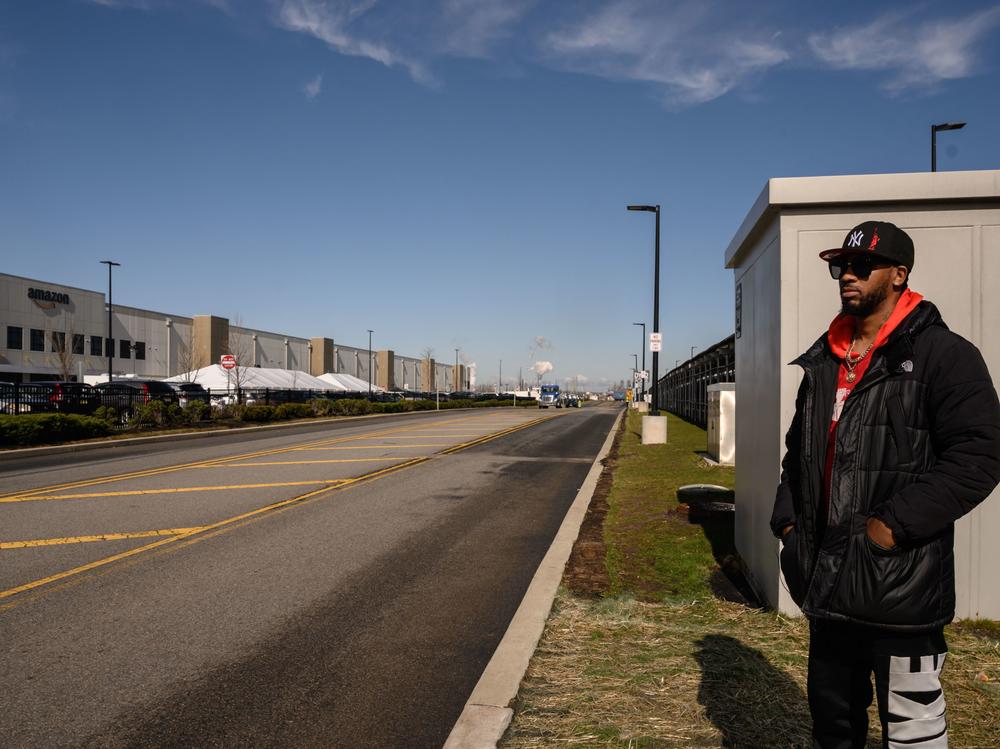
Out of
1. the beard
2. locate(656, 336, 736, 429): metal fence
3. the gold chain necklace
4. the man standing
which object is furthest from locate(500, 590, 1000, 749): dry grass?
locate(656, 336, 736, 429): metal fence

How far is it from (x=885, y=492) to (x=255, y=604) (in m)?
4.72

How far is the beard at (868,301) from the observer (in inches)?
98.7

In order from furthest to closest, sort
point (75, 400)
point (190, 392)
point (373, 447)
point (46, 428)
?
1. point (190, 392)
2. point (75, 400)
3. point (46, 428)
4. point (373, 447)

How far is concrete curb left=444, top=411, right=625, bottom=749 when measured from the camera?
133 inches

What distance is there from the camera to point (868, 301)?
2.51m

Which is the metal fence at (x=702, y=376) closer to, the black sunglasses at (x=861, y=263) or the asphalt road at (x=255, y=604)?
the asphalt road at (x=255, y=604)

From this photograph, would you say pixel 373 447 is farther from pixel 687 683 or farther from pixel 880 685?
pixel 880 685

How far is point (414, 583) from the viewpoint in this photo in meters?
6.33

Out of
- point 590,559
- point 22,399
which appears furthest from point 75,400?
point 590,559

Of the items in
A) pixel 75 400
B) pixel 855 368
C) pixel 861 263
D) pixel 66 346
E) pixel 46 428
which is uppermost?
pixel 66 346

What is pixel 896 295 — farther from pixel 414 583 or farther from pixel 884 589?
pixel 414 583

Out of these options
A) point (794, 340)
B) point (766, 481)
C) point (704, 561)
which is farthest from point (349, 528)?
point (794, 340)

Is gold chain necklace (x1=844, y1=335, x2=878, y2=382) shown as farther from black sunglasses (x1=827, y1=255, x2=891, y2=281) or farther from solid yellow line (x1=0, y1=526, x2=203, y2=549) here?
solid yellow line (x1=0, y1=526, x2=203, y2=549)

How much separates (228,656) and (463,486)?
25.1 feet
